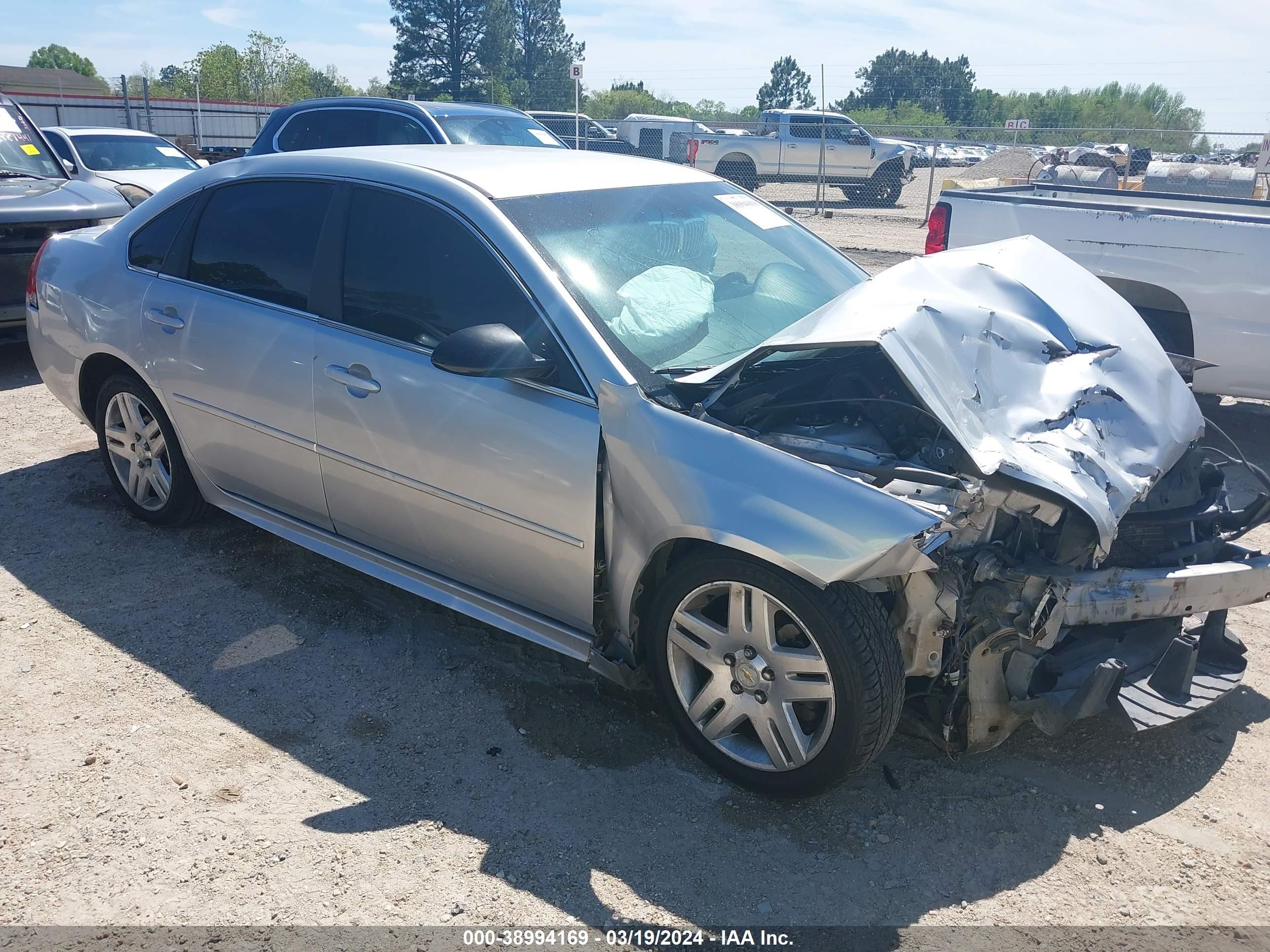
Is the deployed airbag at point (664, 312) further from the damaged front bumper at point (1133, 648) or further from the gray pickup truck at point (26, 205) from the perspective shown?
the gray pickup truck at point (26, 205)

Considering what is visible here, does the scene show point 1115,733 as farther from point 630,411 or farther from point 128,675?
point 128,675

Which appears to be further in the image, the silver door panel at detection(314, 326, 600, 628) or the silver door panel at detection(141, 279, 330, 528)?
the silver door panel at detection(141, 279, 330, 528)

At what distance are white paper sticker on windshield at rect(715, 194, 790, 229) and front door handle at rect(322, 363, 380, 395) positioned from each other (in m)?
1.62

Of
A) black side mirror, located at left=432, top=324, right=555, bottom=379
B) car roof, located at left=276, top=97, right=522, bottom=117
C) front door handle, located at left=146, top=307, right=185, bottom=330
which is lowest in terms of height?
front door handle, located at left=146, top=307, right=185, bottom=330

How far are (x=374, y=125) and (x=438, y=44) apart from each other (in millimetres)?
69578

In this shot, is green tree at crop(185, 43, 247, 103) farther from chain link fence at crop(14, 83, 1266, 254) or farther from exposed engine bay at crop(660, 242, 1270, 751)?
exposed engine bay at crop(660, 242, 1270, 751)

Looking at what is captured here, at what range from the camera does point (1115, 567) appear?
123 inches

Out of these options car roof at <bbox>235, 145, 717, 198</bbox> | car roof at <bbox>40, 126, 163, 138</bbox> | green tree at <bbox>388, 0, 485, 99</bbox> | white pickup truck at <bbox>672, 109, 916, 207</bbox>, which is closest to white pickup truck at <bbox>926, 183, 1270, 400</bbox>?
car roof at <bbox>235, 145, 717, 198</bbox>

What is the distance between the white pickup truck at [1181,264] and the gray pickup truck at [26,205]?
21.3 ft

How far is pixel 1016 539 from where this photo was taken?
3.02m

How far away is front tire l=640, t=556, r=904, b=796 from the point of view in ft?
9.11

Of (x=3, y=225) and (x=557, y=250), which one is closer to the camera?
(x=557, y=250)

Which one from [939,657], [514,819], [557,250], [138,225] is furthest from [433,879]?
[138,225]

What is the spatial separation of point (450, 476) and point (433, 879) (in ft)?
4.25
